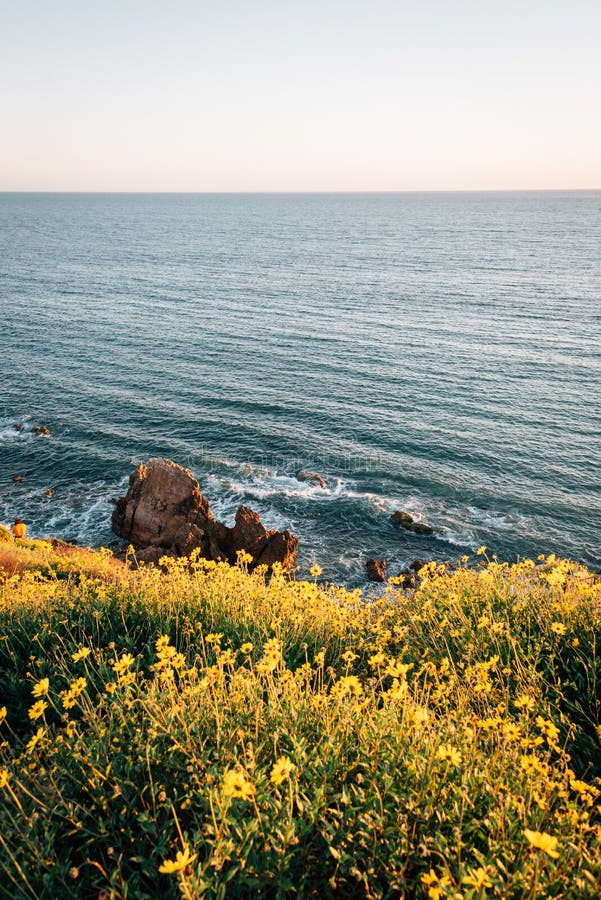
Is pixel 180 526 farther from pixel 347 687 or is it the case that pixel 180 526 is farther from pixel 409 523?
pixel 347 687

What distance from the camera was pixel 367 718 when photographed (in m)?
5.38

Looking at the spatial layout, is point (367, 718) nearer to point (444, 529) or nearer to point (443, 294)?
point (444, 529)

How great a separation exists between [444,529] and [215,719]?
89.0 ft

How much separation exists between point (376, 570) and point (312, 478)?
377 inches

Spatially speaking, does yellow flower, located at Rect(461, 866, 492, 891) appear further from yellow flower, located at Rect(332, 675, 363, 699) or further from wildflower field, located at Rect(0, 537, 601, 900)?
yellow flower, located at Rect(332, 675, 363, 699)

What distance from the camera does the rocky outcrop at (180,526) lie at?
2814 cm

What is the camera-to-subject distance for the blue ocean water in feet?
105

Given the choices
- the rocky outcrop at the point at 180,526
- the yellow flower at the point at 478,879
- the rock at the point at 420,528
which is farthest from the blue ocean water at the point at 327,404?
the yellow flower at the point at 478,879

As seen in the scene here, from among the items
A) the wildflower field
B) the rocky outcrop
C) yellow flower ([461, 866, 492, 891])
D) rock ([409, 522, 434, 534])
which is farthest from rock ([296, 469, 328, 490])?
yellow flower ([461, 866, 492, 891])

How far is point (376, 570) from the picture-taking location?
27500 millimetres

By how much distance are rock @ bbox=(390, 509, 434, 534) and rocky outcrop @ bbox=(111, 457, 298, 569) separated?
626 cm

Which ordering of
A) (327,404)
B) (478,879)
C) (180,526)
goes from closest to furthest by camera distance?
(478,879) < (180,526) < (327,404)

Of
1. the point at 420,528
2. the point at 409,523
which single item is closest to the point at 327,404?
the point at 409,523

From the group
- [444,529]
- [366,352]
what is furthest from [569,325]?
[444,529]
